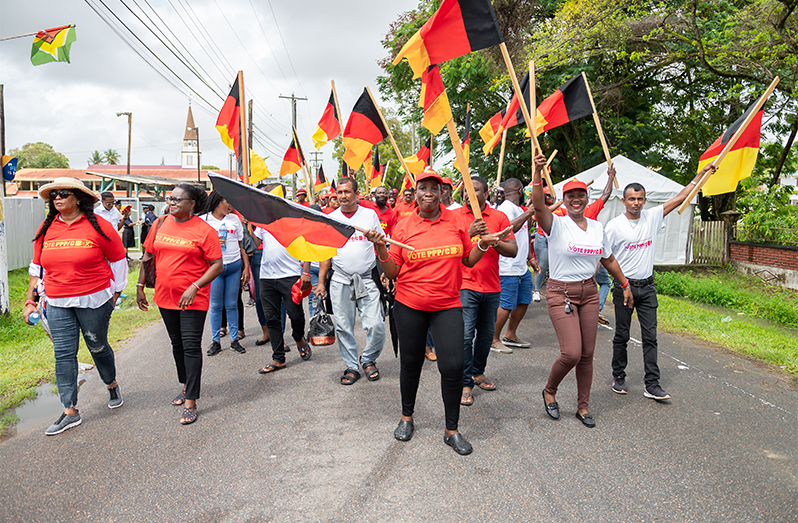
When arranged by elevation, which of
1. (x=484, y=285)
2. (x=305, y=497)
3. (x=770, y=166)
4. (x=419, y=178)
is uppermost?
(x=770, y=166)

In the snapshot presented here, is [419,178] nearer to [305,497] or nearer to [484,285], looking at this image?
[484,285]

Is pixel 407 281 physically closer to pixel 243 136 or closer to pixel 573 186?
pixel 573 186

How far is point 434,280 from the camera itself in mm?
3555

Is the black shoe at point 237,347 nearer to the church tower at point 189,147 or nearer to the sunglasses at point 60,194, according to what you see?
the sunglasses at point 60,194

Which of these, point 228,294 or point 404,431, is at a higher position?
point 228,294

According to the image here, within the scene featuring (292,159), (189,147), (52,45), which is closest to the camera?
(52,45)

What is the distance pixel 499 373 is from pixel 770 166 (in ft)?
58.2

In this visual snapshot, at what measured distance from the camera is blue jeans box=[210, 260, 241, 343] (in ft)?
20.9

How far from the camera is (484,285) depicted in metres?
4.57

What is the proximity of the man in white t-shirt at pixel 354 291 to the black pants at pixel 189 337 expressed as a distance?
4.03ft

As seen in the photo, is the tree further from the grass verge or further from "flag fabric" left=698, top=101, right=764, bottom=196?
"flag fabric" left=698, top=101, right=764, bottom=196

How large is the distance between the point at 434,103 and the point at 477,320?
2026 millimetres

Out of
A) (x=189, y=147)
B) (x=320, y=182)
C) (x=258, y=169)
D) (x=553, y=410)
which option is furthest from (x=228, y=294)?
(x=189, y=147)

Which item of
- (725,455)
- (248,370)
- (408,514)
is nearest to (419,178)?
(408,514)
